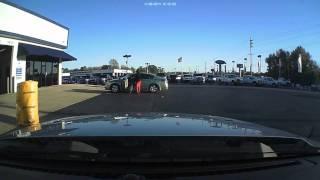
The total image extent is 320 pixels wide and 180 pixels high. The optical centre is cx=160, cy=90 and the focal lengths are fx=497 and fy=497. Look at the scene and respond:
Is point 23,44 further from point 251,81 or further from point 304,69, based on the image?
point 304,69

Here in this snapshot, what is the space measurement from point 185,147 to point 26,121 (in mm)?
12469

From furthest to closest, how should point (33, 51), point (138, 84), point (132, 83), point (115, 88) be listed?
point (115, 88), point (132, 83), point (138, 84), point (33, 51)

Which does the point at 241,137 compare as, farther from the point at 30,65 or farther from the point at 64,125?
the point at 30,65

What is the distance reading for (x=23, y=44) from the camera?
110 feet

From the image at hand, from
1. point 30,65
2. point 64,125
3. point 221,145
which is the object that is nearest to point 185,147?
point 221,145

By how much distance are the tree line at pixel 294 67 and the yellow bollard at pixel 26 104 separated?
87286mm

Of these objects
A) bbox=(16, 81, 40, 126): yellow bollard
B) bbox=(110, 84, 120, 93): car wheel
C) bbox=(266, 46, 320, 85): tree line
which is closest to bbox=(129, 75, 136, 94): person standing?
bbox=(110, 84, 120, 93): car wheel

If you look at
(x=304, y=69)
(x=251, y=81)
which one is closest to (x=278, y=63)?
(x=304, y=69)

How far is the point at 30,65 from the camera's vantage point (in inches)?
1519

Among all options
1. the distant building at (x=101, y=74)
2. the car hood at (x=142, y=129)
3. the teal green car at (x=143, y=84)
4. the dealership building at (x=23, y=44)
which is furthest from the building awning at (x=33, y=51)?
the distant building at (x=101, y=74)

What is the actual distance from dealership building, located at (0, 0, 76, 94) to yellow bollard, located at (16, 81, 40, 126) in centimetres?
1588

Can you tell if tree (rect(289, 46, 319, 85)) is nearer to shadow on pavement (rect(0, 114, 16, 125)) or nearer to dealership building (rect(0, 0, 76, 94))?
dealership building (rect(0, 0, 76, 94))

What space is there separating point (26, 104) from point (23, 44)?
19914mm

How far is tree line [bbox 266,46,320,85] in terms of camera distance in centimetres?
9988
